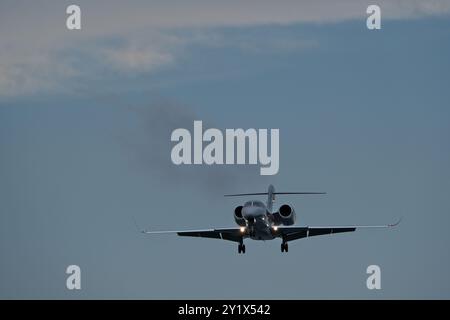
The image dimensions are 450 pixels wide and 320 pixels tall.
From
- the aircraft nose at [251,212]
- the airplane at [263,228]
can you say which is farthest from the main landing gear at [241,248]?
the aircraft nose at [251,212]

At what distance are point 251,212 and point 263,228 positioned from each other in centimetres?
229

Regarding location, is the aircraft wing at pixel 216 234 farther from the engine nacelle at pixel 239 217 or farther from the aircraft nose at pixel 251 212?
the aircraft nose at pixel 251 212

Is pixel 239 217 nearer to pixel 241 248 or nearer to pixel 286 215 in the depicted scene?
pixel 241 248

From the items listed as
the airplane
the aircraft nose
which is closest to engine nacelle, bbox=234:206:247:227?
the airplane

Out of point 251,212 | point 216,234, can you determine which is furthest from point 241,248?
point 251,212

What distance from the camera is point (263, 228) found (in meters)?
78.8

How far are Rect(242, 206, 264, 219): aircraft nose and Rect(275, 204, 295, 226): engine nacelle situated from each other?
6205mm

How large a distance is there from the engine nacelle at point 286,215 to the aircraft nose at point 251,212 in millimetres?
6205

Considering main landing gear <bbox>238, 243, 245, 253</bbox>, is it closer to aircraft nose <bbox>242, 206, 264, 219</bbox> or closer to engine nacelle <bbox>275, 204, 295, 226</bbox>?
engine nacelle <bbox>275, 204, 295, 226</bbox>

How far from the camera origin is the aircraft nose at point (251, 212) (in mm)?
76875
